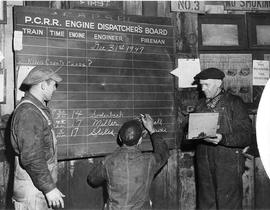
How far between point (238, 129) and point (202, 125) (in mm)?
477

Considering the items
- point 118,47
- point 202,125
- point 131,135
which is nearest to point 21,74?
point 118,47

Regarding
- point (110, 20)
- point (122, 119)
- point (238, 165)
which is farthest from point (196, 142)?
point (110, 20)

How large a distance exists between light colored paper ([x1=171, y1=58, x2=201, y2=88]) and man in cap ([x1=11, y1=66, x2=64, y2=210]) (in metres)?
1.48

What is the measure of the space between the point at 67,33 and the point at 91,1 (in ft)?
1.32

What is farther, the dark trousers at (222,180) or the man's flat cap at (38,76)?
the dark trousers at (222,180)

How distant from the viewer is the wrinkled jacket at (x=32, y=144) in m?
2.66

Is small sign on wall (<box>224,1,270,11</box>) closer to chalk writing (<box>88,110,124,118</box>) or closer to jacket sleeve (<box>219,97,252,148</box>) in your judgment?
jacket sleeve (<box>219,97,252,148</box>)

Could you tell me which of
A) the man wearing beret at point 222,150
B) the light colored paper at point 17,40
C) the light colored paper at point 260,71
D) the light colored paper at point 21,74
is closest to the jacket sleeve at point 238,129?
the man wearing beret at point 222,150

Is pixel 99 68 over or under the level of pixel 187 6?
under

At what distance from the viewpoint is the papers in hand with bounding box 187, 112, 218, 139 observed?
3213mm

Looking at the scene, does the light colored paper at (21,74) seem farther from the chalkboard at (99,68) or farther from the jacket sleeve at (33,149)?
the jacket sleeve at (33,149)

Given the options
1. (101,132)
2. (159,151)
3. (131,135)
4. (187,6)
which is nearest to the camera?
(131,135)

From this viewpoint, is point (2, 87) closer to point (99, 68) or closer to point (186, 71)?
point (99, 68)

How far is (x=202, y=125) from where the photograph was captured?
10.7 feet
